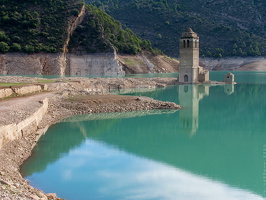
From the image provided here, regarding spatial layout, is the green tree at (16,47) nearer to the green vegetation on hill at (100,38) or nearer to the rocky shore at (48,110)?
the green vegetation on hill at (100,38)

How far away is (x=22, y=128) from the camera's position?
18609 mm

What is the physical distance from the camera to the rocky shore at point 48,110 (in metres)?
11.7

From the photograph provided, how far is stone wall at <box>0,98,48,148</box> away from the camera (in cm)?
1557

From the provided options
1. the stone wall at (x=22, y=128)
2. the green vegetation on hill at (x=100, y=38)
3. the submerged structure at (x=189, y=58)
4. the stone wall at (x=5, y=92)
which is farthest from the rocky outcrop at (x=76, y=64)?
the stone wall at (x=22, y=128)

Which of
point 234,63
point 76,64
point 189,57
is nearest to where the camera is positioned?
point 189,57

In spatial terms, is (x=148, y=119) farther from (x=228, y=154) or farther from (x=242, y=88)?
(x=242, y=88)

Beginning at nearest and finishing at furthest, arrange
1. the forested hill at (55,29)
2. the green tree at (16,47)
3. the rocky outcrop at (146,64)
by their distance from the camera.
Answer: the green tree at (16,47) < the forested hill at (55,29) < the rocky outcrop at (146,64)

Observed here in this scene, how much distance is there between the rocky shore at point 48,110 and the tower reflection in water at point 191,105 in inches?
73.6

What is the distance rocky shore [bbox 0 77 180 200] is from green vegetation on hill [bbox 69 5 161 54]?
94.4 ft

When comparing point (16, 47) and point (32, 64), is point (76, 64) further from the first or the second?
point (16, 47)

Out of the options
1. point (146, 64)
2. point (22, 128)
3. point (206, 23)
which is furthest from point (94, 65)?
point (206, 23)

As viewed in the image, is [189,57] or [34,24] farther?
[34,24]

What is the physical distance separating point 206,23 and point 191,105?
304ft

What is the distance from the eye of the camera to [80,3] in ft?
269
